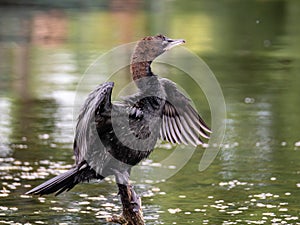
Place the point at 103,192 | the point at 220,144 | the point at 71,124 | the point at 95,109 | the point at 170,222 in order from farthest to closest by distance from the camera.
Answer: the point at 71,124
the point at 220,144
the point at 103,192
the point at 170,222
the point at 95,109

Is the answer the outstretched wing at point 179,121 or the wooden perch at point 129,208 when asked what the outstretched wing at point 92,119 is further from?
the outstretched wing at point 179,121

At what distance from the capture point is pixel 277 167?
392 inches

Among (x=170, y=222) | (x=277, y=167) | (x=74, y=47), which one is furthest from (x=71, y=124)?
(x=74, y=47)

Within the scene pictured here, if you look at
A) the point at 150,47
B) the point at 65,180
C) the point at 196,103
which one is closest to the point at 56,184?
the point at 65,180

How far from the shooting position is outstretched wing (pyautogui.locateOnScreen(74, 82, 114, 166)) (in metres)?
6.93

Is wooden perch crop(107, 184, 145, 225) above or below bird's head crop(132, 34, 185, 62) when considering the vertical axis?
below

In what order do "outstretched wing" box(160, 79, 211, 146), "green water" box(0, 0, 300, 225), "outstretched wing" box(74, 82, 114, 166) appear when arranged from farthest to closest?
"green water" box(0, 0, 300, 225)
"outstretched wing" box(160, 79, 211, 146)
"outstretched wing" box(74, 82, 114, 166)

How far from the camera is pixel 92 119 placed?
23.1 ft

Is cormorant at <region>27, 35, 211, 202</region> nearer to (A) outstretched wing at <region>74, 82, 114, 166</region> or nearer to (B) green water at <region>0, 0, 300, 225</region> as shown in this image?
(A) outstretched wing at <region>74, 82, 114, 166</region>

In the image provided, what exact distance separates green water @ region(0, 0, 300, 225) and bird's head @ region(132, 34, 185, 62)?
1353 mm

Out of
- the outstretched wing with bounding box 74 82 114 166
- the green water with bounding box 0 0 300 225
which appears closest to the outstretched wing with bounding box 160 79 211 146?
the green water with bounding box 0 0 300 225

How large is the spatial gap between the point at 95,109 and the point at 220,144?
4.37 metres

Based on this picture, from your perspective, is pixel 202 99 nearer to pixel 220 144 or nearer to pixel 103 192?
pixel 220 144

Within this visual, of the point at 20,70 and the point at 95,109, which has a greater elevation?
the point at 20,70
